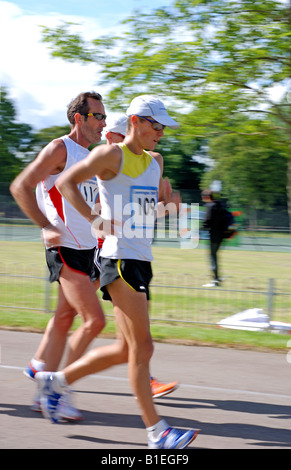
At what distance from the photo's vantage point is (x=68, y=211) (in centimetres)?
504

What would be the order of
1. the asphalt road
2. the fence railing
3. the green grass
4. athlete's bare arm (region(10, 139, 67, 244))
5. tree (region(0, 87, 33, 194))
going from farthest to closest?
1. tree (region(0, 87, 33, 194))
2. the fence railing
3. the green grass
4. athlete's bare arm (region(10, 139, 67, 244))
5. the asphalt road

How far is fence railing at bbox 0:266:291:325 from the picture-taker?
9445 mm

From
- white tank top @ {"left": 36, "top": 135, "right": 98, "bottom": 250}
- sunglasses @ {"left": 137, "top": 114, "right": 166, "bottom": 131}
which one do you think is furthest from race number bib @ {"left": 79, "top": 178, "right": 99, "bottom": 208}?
sunglasses @ {"left": 137, "top": 114, "right": 166, "bottom": 131}

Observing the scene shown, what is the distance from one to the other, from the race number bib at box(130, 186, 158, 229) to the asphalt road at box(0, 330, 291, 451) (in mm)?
1316

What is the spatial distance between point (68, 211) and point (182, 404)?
1.70 m

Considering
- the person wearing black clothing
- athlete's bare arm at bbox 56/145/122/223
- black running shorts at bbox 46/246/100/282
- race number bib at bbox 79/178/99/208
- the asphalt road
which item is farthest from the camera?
the person wearing black clothing

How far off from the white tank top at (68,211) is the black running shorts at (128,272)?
2.66 ft

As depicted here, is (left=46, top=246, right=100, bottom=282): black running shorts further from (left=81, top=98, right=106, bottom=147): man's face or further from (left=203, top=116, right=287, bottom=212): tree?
(left=203, top=116, right=287, bottom=212): tree

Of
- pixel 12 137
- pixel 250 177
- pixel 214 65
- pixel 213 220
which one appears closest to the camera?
pixel 214 65

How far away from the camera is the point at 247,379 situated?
6320 mm

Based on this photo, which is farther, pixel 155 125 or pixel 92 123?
pixel 92 123

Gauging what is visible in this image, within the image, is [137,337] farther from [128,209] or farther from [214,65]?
[214,65]

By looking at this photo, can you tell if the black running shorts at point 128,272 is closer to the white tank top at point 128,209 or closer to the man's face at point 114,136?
the white tank top at point 128,209

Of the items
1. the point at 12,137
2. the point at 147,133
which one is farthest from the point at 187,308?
the point at 12,137
